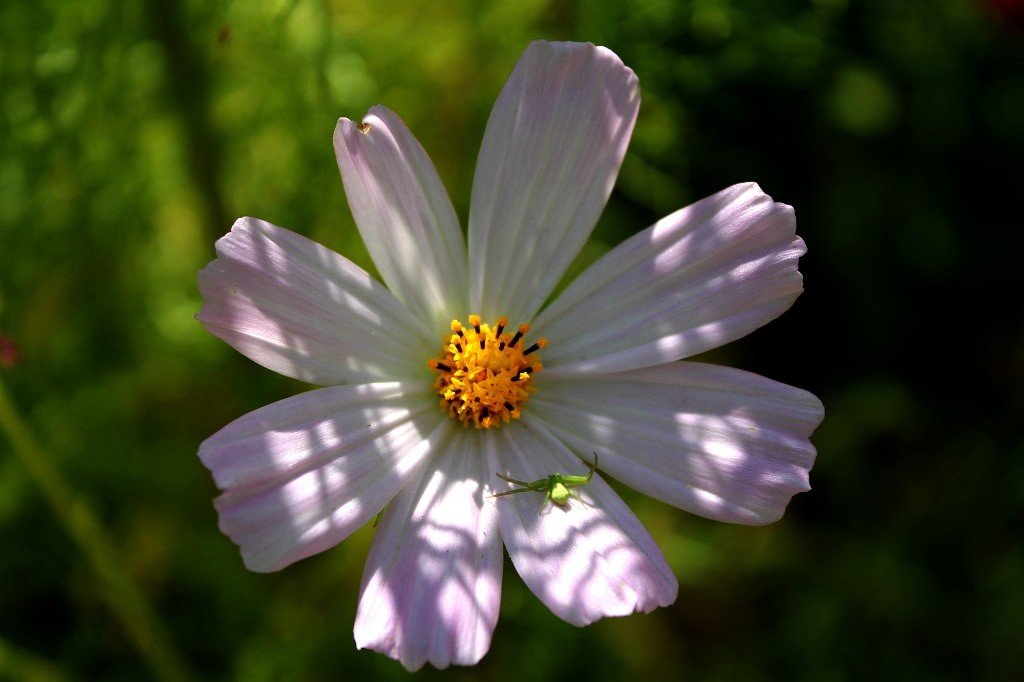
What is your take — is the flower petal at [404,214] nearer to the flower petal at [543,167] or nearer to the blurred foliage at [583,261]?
the flower petal at [543,167]

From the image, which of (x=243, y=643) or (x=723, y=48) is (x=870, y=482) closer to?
(x=723, y=48)

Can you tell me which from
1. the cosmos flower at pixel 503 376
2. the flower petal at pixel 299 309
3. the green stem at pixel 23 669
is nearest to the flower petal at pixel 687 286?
the cosmos flower at pixel 503 376

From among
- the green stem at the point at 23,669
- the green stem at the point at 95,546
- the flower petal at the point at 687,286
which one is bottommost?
the green stem at the point at 23,669

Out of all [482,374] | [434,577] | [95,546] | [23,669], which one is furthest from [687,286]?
[23,669]

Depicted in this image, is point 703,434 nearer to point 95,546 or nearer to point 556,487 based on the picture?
point 556,487

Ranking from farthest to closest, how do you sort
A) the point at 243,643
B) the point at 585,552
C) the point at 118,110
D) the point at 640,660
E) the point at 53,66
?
the point at 640,660
the point at 243,643
the point at 118,110
the point at 53,66
the point at 585,552

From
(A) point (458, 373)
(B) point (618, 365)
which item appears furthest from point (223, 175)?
(B) point (618, 365)

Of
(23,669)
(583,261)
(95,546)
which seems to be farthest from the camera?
(583,261)
